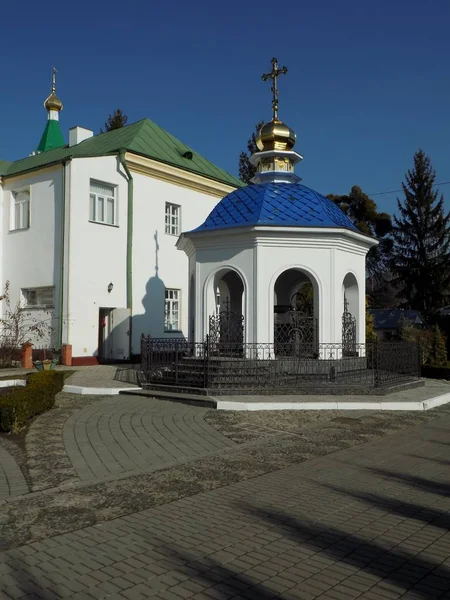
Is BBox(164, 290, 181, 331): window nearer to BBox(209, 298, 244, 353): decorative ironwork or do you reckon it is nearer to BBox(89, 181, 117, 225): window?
BBox(89, 181, 117, 225): window

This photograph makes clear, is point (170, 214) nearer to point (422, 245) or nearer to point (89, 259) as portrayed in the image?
point (89, 259)

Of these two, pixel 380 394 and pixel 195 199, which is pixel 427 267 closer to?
pixel 195 199

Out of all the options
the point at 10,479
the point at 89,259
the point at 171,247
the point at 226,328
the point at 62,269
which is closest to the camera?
the point at 10,479

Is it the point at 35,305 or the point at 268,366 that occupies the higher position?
the point at 35,305

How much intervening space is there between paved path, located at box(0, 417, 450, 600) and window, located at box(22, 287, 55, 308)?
16.2 metres

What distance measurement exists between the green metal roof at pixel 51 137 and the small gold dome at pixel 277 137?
64.3 feet

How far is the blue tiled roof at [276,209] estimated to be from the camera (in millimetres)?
13695

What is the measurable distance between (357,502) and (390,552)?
1.18m

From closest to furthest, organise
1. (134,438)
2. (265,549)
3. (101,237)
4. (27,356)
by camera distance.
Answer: (265,549)
(134,438)
(27,356)
(101,237)

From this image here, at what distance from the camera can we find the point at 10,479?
Result: 6.13 meters

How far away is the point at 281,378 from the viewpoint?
12.3 meters

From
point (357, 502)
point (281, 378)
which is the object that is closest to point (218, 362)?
point (281, 378)

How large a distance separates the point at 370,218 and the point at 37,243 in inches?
1241

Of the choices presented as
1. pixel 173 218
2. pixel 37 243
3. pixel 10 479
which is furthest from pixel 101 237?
pixel 10 479
